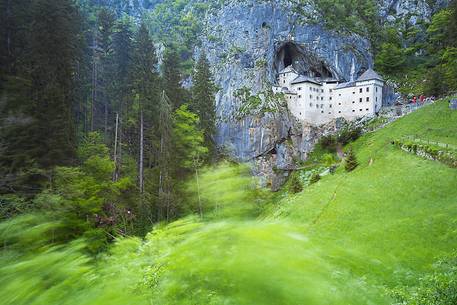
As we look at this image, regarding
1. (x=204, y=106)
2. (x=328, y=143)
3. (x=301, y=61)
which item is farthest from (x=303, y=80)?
(x=204, y=106)

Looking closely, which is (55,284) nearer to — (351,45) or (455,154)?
(455,154)

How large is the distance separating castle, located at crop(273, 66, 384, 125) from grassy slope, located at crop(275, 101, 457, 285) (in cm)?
2833

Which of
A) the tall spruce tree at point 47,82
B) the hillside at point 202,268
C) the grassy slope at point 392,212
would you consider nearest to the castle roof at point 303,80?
the grassy slope at point 392,212

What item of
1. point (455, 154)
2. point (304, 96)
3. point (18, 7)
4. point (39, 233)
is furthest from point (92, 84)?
point (39, 233)

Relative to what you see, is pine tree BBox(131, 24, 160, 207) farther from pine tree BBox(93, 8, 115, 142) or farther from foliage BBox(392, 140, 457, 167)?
foliage BBox(392, 140, 457, 167)

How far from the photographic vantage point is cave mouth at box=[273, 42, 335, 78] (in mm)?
68062

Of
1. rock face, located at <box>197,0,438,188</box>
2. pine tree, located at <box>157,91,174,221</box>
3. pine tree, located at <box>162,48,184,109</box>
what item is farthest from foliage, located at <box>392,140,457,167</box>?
rock face, located at <box>197,0,438,188</box>

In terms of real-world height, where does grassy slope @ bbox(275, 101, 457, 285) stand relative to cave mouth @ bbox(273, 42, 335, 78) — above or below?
below

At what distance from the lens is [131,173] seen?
31.7m

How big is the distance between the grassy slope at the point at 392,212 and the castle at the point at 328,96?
1115 inches

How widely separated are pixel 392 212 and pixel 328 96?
153 ft

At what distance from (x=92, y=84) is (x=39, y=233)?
47.3 meters

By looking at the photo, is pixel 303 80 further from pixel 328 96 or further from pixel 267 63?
pixel 267 63

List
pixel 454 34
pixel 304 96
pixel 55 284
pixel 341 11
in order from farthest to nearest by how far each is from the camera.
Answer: pixel 341 11 → pixel 304 96 → pixel 454 34 → pixel 55 284
